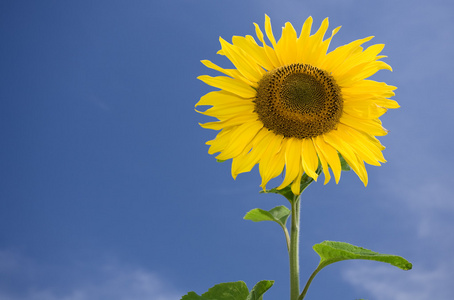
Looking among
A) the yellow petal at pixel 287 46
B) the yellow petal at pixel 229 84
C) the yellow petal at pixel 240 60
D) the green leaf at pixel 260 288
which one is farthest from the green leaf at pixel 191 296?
the yellow petal at pixel 287 46

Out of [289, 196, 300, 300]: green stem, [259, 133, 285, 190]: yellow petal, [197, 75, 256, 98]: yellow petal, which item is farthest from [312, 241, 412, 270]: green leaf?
[197, 75, 256, 98]: yellow petal

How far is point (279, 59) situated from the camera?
375cm

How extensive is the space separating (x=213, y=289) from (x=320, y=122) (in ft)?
5.38

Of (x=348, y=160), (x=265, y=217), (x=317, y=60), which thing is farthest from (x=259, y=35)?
(x=265, y=217)

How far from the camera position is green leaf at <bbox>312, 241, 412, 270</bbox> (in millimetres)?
3256

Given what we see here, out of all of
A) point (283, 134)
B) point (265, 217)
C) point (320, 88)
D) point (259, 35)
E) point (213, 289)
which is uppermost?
point (259, 35)

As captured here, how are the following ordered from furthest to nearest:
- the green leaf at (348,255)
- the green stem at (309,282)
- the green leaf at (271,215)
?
1. the green leaf at (271,215)
2. the green stem at (309,282)
3. the green leaf at (348,255)

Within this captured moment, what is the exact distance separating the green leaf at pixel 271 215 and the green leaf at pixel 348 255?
1.66 ft

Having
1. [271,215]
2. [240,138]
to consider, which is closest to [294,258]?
[271,215]

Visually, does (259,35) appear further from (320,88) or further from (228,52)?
(320,88)

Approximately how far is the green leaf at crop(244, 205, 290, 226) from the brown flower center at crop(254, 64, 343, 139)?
733 mm

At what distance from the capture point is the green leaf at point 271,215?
3979 millimetres

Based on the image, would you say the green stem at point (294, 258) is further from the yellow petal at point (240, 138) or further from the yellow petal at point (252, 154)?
the yellow petal at point (240, 138)

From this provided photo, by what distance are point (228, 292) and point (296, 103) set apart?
5.45ft
